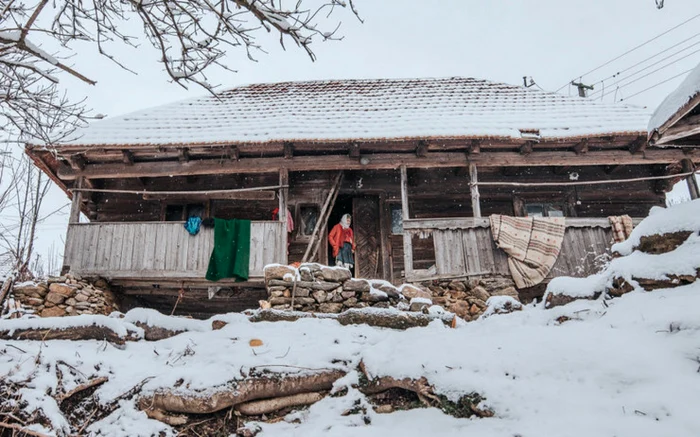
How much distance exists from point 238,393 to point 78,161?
784 cm

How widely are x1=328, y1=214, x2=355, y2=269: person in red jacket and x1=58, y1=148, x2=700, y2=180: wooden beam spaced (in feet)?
4.09

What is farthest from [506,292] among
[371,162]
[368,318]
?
[368,318]

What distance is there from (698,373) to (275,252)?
283 inches

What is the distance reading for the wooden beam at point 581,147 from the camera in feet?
33.2

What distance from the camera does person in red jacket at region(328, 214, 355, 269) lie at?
10.2 metres

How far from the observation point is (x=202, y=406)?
4160 millimetres

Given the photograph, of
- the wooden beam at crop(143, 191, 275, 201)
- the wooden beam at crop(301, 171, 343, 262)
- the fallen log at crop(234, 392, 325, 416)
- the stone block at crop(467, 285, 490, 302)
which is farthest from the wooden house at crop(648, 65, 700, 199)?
the wooden beam at crop(143, 191, 275, 201)

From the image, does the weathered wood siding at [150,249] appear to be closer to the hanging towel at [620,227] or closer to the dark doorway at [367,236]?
the dark doorway at [367,236]

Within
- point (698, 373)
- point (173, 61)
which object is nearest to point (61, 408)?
point (173, 61)

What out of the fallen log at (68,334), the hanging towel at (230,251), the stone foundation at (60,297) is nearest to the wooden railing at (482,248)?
the hanging towel at (230,251)

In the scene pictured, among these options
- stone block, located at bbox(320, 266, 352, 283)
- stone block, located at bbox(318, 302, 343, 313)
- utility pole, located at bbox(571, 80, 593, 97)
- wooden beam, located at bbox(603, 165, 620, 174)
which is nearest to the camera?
stone block, located at bbox(318, 302, 343, 313)

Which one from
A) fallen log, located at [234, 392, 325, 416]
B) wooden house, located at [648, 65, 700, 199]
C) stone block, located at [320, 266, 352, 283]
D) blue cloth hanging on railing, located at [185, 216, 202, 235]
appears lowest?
fallen log, located at [234, 392, 325, 416]

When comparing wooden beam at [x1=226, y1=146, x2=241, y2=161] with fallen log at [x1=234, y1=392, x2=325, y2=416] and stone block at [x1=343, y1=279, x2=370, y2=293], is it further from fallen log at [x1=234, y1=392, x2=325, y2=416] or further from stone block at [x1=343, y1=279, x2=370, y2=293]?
fallen log at [x1=234, y1=392, x2=325, y2=416]

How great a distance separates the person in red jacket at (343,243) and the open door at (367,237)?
688mm
